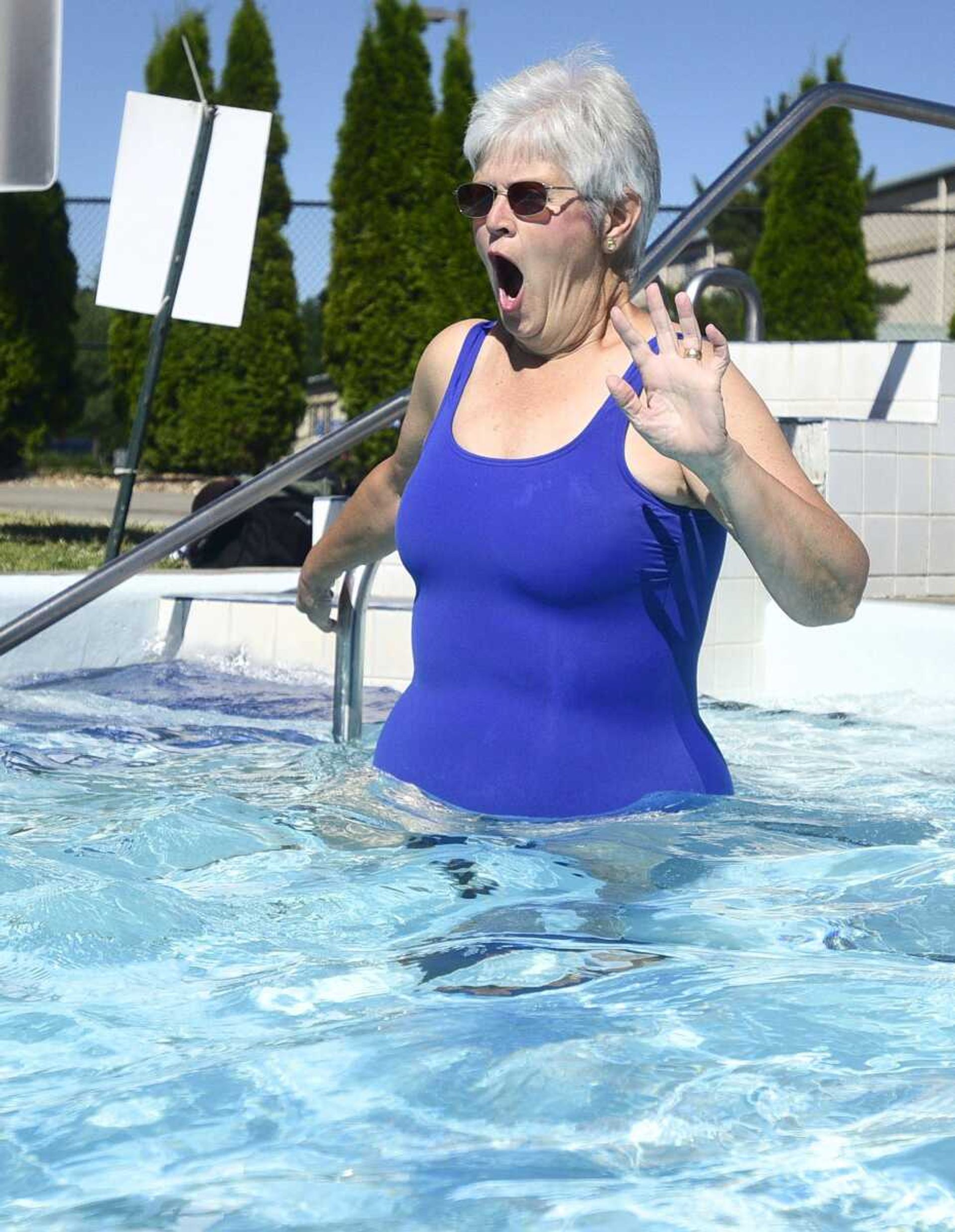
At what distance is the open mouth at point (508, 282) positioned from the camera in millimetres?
2248

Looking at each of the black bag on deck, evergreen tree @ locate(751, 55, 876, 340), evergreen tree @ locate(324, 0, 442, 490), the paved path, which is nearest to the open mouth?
the black bag on deck

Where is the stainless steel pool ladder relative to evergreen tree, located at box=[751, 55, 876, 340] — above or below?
below

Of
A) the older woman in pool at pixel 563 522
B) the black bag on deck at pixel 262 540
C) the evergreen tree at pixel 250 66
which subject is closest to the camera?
the older woman in pool at pixel 563 522

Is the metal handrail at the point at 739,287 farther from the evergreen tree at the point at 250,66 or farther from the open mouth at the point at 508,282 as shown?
the evergreen tree at the point at 250,66

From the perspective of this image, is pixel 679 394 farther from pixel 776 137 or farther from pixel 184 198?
pixel 184 198

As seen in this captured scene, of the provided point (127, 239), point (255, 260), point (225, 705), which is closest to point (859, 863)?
point (225, 705)

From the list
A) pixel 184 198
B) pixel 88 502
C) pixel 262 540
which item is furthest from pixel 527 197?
pixel 88 502

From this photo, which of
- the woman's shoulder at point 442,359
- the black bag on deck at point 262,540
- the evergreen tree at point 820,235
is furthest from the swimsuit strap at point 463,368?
the evergreen tree at point 820,235

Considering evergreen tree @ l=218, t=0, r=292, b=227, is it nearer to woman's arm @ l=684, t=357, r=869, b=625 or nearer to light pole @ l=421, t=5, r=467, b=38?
light pole @ l=421, t=5, r=467, b=38

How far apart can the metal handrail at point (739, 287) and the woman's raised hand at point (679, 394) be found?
10.2 feet

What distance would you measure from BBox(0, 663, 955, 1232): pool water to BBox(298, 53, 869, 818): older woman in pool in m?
0.09

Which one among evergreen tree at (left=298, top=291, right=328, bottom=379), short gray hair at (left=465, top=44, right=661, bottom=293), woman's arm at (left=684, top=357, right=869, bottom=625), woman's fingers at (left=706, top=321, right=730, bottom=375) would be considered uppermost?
evergreen tree at (left=298, top=291, right=328, bottom=379)

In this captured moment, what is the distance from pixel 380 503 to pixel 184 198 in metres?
4.99

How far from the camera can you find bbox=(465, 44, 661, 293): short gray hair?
219 cm
